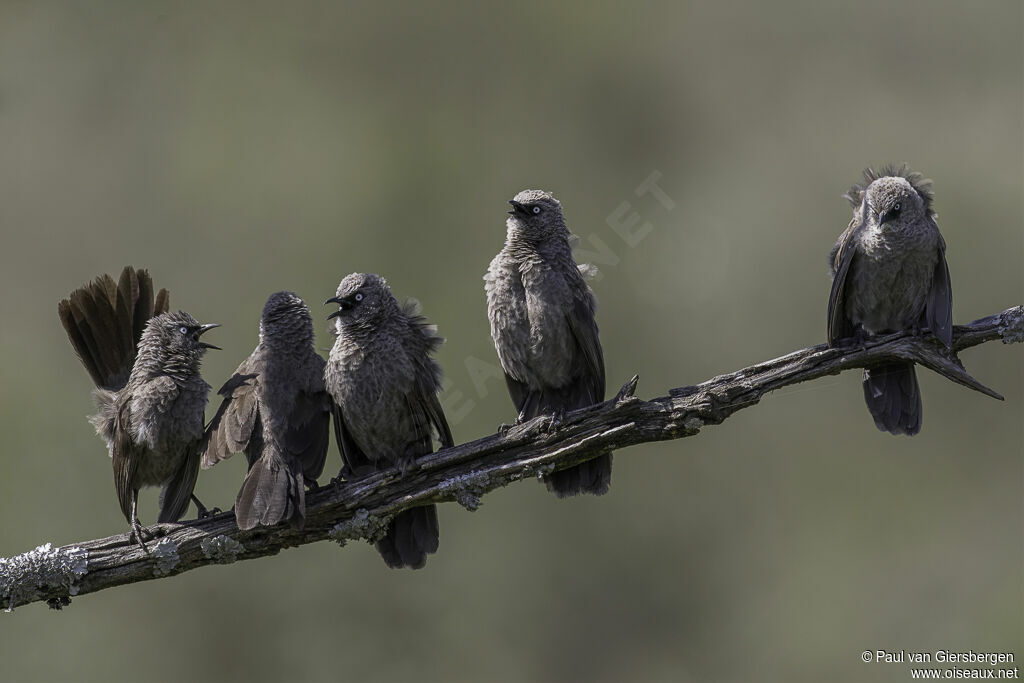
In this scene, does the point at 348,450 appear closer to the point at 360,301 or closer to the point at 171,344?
the point at 360,301

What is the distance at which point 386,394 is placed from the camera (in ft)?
23.8

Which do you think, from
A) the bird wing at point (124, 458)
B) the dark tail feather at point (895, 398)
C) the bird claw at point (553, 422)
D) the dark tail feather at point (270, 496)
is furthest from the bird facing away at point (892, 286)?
the bird wing at point (124, 458)

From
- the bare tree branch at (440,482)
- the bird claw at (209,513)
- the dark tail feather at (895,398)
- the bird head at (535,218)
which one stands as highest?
the bird head at (535,218)

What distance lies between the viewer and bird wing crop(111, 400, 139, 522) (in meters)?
7.30

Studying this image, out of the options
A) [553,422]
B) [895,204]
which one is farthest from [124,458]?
[895,204]

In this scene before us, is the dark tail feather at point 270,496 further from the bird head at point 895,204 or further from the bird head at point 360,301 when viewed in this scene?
the bird head at point 895,204

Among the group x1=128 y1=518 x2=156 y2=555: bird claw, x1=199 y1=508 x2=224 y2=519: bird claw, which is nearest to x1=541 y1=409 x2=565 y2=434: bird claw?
x1=199 y1=508 x2=224 y2=519: bird claw

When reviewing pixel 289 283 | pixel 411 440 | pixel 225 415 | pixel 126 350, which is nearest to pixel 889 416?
pixel 411 440

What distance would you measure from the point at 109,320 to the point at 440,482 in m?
3.13

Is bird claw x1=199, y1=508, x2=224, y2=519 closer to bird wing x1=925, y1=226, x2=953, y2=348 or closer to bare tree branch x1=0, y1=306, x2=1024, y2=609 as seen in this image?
bare tree branch x1=0, y1=306, x2=1024, y2=609

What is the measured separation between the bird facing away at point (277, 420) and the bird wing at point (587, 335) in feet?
5.89

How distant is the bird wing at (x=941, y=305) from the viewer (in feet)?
23.5

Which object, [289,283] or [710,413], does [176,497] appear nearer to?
[710,413]

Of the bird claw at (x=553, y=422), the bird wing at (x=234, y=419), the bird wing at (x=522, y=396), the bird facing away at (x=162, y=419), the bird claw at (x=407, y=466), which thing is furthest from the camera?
the bird wing at (x=522, y=396)
